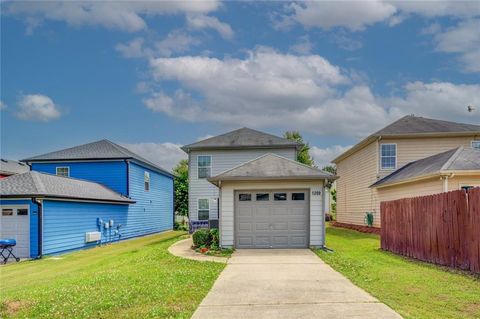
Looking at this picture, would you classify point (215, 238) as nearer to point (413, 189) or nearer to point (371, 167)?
point (413, 189)

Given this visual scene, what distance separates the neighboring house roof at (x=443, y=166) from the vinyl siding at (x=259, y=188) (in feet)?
15.9

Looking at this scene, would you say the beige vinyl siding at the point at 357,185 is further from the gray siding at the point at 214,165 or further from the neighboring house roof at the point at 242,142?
the gray siding at the point at 214,165

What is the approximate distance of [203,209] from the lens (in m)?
25.0

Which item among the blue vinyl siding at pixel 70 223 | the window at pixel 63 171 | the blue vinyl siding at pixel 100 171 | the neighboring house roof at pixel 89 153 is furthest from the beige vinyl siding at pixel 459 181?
the window at pixel 63 171

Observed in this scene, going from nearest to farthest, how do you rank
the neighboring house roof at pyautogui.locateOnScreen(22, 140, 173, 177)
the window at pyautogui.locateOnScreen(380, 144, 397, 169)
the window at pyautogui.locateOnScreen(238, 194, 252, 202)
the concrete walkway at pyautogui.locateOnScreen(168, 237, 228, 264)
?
the concrete walkway at pyautogui.locateOnScreen(168, 237, 228, 264) → the window at pyautogui.locateOnScreen(238, 194, 252, 202) → the window at pyautogui.locateOnScreen(380, 144, 397, 169) → the neighboring house roof at pyautogui.locateOnScreen(22, 140, 173, 177)

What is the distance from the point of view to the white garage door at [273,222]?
15.9 meters

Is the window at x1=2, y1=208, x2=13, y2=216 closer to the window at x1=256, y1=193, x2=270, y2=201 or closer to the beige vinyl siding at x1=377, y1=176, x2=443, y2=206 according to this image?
the window at x1=256, y1=193, x2=270, y2=201

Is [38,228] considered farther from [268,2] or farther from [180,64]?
[268,2]

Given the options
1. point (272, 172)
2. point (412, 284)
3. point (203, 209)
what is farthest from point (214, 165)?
point (412, 284)

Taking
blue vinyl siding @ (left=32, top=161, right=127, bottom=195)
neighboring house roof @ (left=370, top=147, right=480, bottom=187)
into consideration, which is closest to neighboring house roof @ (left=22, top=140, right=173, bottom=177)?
blue vinyl siding @ (left=32, top=161, right=127, bottom=195)

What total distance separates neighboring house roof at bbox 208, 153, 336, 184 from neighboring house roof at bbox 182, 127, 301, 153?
7.94 meters

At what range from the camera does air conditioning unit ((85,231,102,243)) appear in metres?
20.4

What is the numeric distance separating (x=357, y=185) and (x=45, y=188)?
18098mm

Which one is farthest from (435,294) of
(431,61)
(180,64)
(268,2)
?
(431,61)
